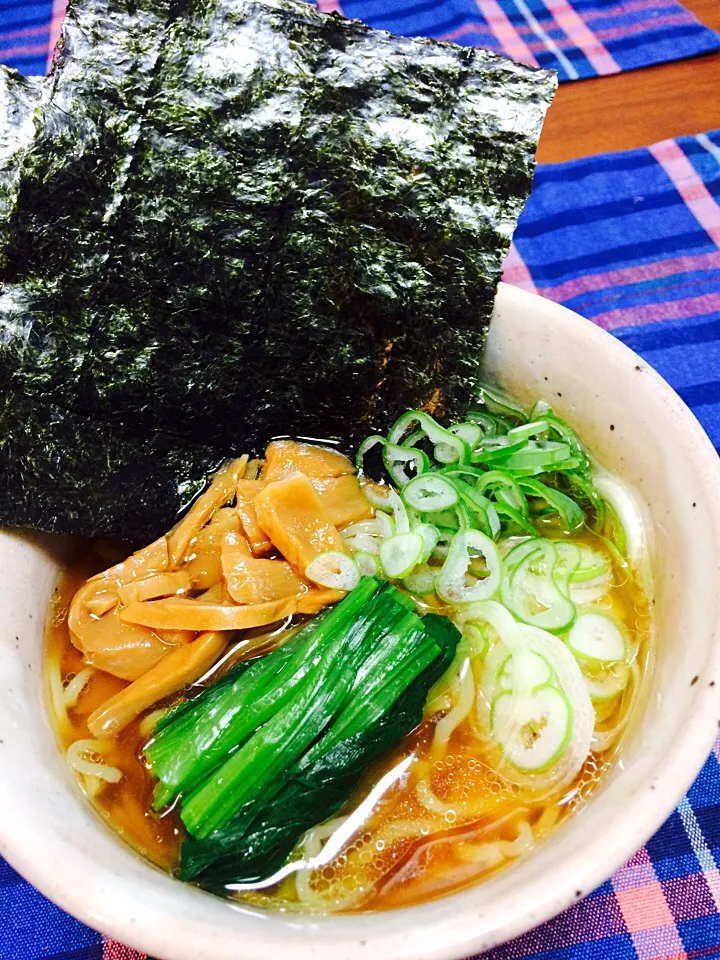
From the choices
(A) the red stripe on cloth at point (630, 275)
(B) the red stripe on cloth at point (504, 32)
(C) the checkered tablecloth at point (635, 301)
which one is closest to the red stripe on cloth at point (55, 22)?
(C) the checkered tablecloth at point (635, 301)

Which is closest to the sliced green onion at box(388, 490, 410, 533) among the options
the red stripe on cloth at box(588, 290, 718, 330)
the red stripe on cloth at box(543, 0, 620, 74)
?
the red stripe on cloth at box(588, 290, 718, 330)

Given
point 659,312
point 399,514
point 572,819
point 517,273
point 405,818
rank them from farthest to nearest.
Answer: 1. point 517,273
2. point 659,312
3. point 399,514
4. point 405,818
5. point 572,819

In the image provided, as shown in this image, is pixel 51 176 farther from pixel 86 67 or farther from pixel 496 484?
pixel 496 484

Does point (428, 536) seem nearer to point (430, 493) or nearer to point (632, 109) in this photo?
point (430, 493)

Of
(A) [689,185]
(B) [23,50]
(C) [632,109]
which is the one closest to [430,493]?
(A) [689,185]

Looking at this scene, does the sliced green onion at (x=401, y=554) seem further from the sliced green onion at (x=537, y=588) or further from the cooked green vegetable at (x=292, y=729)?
the sliced green onion at (x=537, y=588)

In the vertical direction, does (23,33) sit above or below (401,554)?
above

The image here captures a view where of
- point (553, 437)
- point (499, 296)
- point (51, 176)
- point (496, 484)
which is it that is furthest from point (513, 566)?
point (51, 176)
